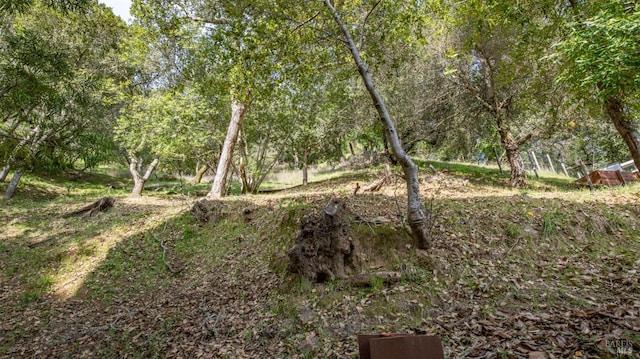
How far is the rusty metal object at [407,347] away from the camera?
7.26 ft

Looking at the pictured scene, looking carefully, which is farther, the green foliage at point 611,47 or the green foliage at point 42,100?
the green foliage at point 42,100

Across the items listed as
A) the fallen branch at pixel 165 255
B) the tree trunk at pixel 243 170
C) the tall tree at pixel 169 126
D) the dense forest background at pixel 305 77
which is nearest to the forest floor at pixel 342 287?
the fallen branch at pixel 165 255

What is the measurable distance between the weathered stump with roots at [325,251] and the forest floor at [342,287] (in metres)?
0.24

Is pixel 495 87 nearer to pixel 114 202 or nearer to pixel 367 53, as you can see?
pixel 367 53

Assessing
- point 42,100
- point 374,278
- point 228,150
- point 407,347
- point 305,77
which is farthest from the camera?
point 228,150

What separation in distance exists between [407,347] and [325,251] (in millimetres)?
3015

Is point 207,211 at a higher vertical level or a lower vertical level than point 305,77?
lower

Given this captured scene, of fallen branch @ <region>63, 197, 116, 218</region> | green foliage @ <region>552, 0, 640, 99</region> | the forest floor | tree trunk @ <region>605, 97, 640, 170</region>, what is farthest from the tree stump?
tree trunk @ <region>605, 97, 640, 170</region>

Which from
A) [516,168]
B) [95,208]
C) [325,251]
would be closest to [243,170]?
[95,208]

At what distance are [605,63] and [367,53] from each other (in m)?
4.36

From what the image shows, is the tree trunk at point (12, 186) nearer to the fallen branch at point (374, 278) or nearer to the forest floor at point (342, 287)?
the forest floor at point (342, 287)

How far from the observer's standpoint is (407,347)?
2227mm

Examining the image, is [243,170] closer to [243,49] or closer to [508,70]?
[243,49]

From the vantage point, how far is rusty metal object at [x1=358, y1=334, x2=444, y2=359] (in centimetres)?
221
